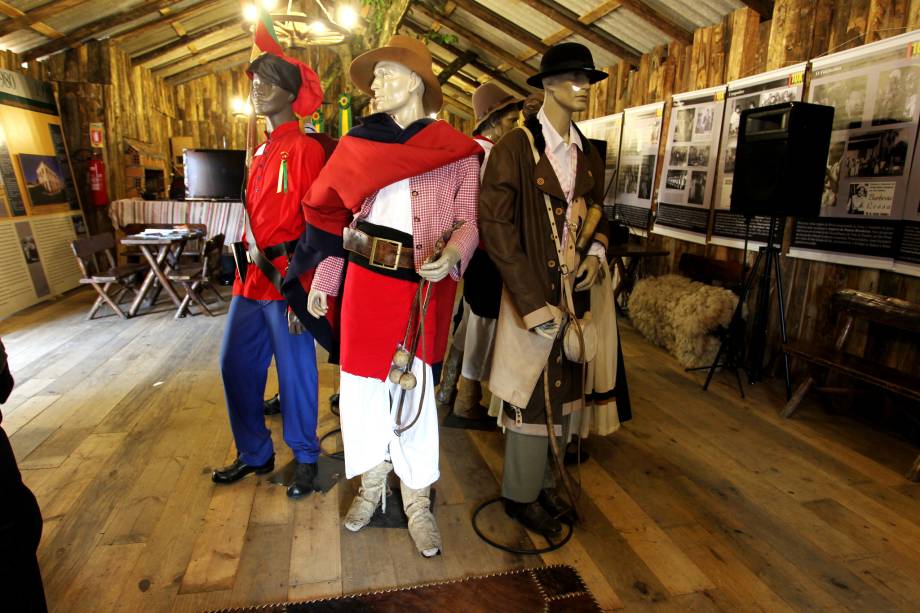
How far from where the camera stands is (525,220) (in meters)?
1.83

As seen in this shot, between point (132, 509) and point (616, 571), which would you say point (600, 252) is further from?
point (132, 509)

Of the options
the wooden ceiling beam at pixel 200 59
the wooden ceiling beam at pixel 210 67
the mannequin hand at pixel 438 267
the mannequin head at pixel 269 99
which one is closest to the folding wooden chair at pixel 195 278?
the mannequin head at pixel 269 99

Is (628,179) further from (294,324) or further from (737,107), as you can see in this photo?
(294,324)

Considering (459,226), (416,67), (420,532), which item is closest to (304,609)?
(420,532)

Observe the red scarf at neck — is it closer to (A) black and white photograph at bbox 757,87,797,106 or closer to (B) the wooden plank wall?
(B) the wooden plank wall

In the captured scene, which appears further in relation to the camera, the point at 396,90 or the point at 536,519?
the point at 536,519

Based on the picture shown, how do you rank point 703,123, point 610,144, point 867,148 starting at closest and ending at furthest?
point 867,148 < point 703,123 < point 610,144

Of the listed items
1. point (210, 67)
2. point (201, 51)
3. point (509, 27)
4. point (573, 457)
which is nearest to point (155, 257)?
point (573, 457)

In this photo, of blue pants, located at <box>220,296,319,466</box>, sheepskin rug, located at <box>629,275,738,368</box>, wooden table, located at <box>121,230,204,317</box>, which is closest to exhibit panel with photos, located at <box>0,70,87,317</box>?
wooden table, located at <box>121,230,204,317</box>

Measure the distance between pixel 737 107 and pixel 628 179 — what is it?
1912mm

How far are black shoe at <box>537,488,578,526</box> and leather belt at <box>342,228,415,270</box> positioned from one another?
113 centimetres

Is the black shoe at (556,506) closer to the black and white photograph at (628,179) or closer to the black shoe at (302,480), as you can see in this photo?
the black shoe at (302,480)

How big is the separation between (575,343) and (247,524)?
142cm

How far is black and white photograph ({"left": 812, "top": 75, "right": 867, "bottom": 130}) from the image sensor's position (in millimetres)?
3307
